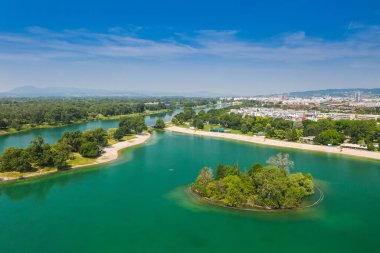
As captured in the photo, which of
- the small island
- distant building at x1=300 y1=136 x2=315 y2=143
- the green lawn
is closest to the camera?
the small island

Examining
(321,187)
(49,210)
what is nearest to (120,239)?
(49,210)

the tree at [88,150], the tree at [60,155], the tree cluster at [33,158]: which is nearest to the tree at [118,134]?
the tree at [88,150]

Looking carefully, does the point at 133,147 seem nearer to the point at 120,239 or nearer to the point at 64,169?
the point at 64,169

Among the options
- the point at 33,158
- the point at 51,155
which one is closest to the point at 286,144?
the point at 51,155

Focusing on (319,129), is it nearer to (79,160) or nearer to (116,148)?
(116,148)

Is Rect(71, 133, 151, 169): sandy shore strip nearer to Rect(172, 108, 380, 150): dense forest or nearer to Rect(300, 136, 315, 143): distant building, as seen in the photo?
Rect(172, 108, 380, 150): dense forest

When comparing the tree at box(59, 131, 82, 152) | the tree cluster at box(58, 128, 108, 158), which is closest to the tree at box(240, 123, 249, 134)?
the tree cluster at box(58, 128, 108, 158)

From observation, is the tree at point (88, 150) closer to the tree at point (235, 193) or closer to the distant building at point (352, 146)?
the tree at point (235, 193)
